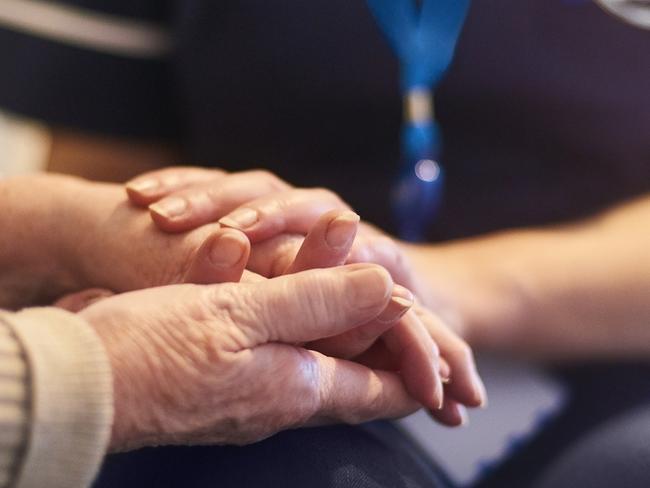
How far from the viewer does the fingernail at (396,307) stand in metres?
0.60

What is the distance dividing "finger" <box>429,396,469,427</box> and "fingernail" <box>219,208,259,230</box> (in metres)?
0.23

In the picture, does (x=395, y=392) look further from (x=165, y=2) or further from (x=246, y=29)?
(x=165, y=2)

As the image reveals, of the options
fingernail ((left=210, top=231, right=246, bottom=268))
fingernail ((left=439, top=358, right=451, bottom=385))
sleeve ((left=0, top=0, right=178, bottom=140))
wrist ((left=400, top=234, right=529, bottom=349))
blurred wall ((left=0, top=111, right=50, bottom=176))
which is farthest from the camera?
blurred wall ((left=0, top=111, right=50, bottom=176))

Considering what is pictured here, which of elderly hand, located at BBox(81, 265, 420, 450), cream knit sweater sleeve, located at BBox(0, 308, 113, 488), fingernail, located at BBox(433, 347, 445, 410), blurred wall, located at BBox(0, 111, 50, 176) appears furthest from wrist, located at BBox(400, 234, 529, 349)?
blurred wall, located at BBox(0, 111, 50, 176)

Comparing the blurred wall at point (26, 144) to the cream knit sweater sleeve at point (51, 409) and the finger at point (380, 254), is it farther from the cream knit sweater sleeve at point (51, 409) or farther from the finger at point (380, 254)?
the cream knit sweater sleeve at point (51, 409)

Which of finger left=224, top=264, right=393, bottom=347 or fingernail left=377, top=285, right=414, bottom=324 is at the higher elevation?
finger left=224, top=264, right=393, bottom=347

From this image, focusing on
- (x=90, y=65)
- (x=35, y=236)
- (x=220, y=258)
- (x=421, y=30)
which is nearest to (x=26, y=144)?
(x=90, y=65)

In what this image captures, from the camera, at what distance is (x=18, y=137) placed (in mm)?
1211

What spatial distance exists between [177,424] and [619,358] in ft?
1.87

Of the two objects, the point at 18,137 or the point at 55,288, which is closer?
the point at 55,288

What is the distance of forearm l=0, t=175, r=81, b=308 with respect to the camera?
73cm

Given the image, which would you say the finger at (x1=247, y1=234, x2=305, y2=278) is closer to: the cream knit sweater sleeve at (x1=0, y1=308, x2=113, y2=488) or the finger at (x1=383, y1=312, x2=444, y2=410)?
the finger at (x1=383, y1=312, x2=444, y2=410)

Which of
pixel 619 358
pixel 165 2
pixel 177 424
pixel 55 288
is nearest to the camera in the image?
pixel 177 424

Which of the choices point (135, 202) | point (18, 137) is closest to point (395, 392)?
point (135, 202)
